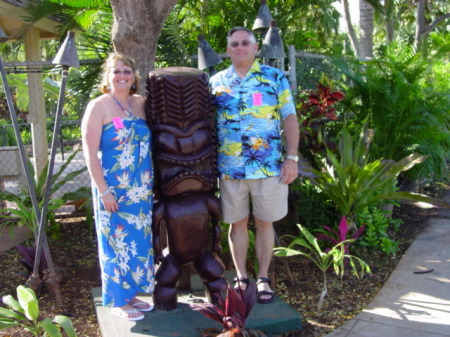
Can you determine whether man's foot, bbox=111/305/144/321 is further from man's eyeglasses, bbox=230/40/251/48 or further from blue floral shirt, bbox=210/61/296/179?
man's eyeglasses, bbox=230/40/251/48

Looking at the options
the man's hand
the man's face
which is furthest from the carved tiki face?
the man's hand

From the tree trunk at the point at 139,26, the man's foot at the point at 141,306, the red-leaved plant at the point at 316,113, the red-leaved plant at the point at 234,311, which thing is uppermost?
the tree trunk at the point at 139,26

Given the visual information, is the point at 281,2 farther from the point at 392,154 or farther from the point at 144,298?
the point at 144,298

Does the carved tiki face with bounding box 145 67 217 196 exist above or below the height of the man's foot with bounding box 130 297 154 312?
above

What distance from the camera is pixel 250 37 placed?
3152 millimetres

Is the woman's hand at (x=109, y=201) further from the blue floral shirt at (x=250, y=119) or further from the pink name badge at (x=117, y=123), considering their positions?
the blue floral shirt at (x=250, y=119)

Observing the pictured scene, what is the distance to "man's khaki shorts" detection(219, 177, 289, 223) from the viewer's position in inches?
129

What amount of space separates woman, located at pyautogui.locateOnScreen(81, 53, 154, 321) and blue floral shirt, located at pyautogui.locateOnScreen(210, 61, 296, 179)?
1.74ft

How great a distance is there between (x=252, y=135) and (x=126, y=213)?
0.95 m

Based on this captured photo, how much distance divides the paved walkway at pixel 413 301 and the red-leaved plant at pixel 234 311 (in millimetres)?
670

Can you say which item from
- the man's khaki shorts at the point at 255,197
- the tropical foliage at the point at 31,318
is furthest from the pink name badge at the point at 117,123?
the tropical foliage at the point at 31,318

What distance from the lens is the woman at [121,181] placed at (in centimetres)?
286

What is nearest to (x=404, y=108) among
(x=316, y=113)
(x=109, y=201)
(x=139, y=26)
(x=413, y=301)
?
(x=316, y=113)

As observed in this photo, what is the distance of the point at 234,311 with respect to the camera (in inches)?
110
